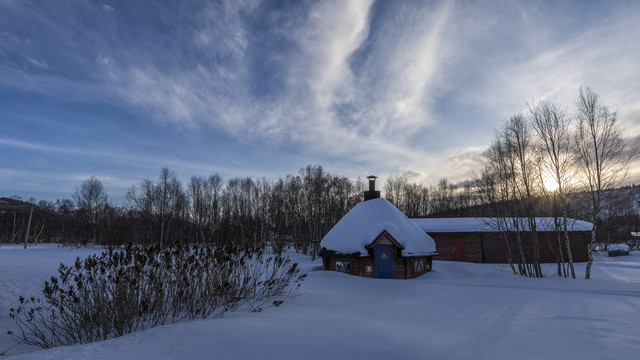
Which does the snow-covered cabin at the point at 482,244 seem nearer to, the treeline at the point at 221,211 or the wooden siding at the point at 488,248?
the wooden siding at the point at 488,248

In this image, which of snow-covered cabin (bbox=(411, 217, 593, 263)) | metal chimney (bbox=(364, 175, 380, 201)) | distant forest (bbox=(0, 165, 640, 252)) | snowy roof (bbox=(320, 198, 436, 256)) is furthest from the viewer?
distant forest (bbox=(0, 165, 640, 252))

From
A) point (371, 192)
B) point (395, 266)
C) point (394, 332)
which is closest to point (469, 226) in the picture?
point (371, 192)

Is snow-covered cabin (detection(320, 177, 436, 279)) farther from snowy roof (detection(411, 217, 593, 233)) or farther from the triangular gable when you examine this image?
snowy roof (detection(411, 217, 593, 233))

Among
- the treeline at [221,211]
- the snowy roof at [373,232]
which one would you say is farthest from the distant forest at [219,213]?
the snowy roof at [373,232]

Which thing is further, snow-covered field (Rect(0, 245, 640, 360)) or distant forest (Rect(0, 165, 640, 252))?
distant forest (Rect(0, 165, 640, 252))

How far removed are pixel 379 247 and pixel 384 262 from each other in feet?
2.82

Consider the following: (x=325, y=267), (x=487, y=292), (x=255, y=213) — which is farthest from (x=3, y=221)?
(x=487, y=292)

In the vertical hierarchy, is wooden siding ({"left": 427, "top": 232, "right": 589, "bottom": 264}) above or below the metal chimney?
below

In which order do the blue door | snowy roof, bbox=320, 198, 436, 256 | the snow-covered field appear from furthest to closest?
snowy roof, bbox=320, 198, 436, 256 → the blue door → the snow-covered field

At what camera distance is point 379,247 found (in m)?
17.5

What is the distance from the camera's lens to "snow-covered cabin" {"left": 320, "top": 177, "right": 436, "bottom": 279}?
56.6ft

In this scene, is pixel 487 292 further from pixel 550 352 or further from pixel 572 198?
pixel 572 198

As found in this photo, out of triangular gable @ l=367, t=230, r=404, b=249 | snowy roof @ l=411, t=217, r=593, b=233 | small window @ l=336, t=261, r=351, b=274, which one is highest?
snowy roof @ l=411, t=217, r=593, b=233

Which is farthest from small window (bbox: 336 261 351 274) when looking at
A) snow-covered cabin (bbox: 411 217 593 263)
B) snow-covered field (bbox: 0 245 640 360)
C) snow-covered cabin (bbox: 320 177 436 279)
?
snow-covered cabin (bbox: 411 217 593 263)
